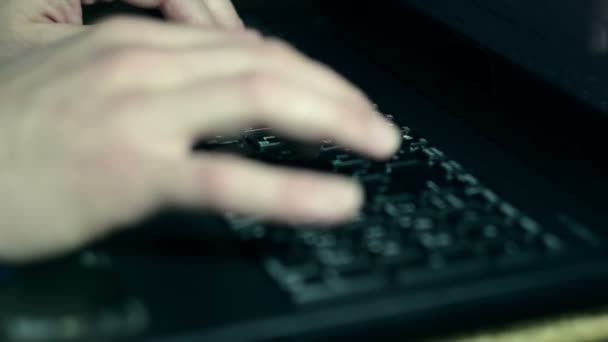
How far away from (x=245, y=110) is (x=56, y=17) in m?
0.40

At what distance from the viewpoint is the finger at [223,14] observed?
78 centimetres

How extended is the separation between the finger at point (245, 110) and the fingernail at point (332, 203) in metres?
0.04

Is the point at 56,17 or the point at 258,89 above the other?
the point at 258,89

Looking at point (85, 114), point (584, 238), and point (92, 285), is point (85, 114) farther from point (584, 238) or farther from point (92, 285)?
point (584, 238)

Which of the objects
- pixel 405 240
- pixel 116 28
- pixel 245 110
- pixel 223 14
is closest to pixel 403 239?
pixel 405 240

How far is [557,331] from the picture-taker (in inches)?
18.8

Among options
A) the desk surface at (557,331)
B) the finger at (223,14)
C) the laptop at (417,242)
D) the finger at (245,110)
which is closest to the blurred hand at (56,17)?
the finger at (223,14)

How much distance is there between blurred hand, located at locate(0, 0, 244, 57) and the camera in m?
0.73

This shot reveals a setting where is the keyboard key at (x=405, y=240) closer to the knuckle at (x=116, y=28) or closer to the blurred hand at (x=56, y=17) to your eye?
the knuckle at (x=116, y=28)

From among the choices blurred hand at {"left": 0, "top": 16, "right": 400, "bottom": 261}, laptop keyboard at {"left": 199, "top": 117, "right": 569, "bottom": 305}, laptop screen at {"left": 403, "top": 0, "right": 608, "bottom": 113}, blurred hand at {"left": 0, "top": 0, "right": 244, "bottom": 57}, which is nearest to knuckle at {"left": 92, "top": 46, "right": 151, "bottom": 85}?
blurred hand at {"left": 0, "top": 16, "right": 400, "bottom": 261}

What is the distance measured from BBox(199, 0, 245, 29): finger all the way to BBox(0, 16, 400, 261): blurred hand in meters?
0.28

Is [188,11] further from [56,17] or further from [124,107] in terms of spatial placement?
[124,107]

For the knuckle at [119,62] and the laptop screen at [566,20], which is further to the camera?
the laptop screen at [566,20]

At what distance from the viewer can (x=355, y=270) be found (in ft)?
1.49
